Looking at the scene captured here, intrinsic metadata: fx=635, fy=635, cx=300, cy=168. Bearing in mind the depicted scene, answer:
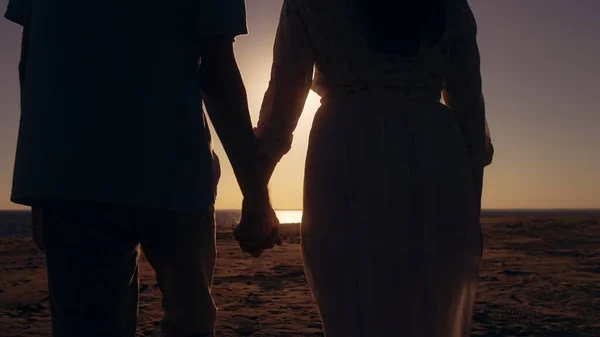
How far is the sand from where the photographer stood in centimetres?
566

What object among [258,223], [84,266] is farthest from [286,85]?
[84,266]

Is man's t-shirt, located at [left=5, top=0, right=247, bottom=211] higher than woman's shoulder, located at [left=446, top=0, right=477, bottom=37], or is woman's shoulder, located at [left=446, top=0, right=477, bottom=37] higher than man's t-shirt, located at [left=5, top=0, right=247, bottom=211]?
woman's shoulder, located at [left=446, top=0, right=477, bottom=37]

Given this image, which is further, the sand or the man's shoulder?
the sand

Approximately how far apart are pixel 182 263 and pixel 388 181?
0.83 meters

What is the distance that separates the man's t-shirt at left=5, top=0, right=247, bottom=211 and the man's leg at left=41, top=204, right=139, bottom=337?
0.19 ft

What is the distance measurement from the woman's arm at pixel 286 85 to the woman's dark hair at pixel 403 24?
0.88 ft

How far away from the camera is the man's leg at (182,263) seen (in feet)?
5.41

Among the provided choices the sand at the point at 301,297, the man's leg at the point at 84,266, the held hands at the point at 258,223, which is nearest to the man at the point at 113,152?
the man's leg at the point at 84,266

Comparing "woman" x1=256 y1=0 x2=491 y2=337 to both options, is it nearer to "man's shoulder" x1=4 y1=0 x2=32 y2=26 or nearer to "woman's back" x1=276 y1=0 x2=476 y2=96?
"woman's back" x1=276 y1=0 x2=476 y2=96

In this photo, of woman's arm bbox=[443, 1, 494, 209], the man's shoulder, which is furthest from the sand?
the man's shoulder

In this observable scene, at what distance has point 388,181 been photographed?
2.19m

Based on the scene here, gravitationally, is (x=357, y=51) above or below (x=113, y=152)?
above

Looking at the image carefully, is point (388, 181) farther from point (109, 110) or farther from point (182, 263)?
point (109, 110)

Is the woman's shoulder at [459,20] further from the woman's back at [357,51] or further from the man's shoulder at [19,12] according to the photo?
the man's shoulder at [19,12]
